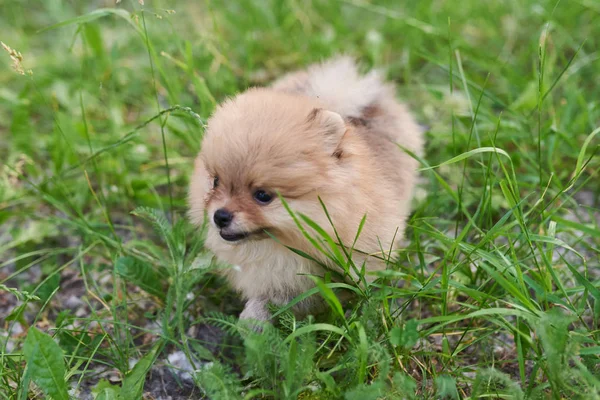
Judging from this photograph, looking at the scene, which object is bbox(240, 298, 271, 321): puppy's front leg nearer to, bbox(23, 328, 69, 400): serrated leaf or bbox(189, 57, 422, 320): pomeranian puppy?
bbox(189, 57, 422, 320): pomeranian puppy

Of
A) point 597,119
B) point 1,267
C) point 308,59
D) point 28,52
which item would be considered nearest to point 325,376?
point 1,267

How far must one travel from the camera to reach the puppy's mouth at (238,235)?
7.09 ft

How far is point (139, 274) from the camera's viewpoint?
2.61m

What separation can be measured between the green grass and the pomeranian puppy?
0.42 ft

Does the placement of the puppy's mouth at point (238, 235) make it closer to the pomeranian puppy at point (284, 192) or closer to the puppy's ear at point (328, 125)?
the pomeranian puppy at point (284, 192)

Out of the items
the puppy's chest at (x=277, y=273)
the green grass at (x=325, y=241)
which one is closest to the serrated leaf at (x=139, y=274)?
the green grass at (x=325, y=241)

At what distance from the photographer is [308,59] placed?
13.4ft

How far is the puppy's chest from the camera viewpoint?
231 cm

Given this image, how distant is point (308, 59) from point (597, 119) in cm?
181

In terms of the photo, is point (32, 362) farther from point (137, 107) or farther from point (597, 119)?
point (597, 119)

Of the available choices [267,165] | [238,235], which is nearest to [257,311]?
[238,235]

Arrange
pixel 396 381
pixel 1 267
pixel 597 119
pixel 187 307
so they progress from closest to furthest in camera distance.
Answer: pixel 396 381 < pixel 187 307 < pixel 1 267 < pixel 597 119

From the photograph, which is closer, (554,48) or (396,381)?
(396,381)

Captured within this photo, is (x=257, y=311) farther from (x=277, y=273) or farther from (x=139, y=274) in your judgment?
(x=139, y=274)
